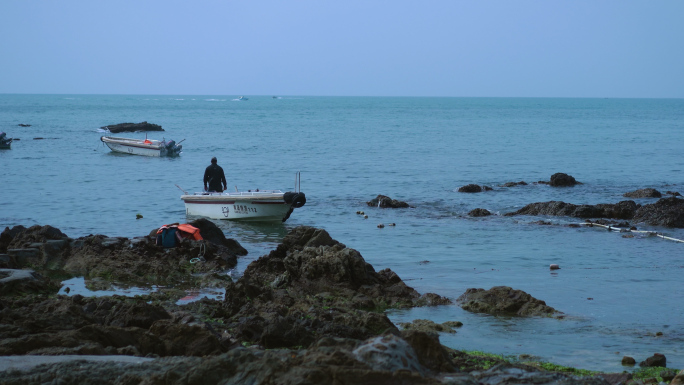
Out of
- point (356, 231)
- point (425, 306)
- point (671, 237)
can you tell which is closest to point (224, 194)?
point (356, 231)

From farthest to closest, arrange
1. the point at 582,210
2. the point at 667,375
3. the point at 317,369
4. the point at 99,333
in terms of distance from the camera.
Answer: the point at 582,210 < the point at 667,375 < the point at 99,333 < the point at 317,369

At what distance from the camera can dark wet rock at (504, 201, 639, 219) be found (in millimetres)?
21484

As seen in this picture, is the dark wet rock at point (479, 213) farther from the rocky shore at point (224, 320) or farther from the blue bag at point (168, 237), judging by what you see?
the blue bag at point (168, 237)

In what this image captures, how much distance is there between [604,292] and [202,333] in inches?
316

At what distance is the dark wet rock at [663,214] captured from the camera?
1989cm

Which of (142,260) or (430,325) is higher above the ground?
(430,325)

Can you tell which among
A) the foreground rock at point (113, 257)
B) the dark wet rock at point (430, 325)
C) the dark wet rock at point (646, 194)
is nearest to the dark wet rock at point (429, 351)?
the dark wet rock at point (430, 325)

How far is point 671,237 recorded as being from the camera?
18.2 metres

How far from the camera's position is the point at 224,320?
9.98m

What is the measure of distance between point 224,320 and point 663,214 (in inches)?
589

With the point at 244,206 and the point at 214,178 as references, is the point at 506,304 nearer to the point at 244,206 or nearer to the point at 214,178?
the point at 244,206

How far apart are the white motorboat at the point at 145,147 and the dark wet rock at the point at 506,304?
35.3 meters

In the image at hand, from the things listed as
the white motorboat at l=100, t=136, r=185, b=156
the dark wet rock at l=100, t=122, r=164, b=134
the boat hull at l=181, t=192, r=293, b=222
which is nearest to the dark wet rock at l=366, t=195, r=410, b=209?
the boat hull at l=181, t=192, r=293, b=222

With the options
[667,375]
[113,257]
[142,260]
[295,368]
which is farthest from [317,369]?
[113,257]
